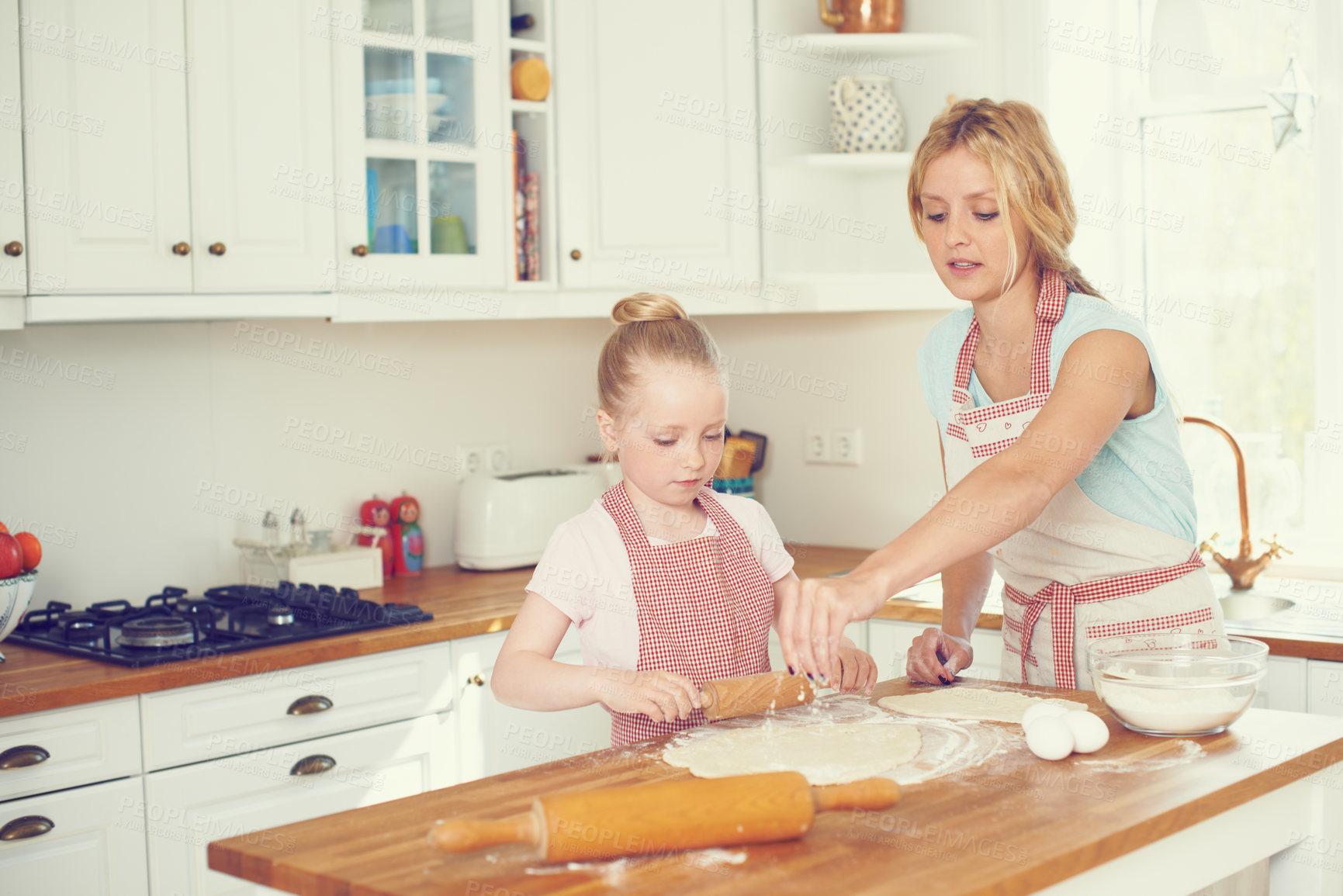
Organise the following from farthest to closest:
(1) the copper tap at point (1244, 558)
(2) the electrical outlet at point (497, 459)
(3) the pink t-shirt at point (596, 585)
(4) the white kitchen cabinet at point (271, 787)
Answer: (2) the electrical outlet at point (497, 459), (1) the copper tap at point (1244, 558), (4) the white kitchen cabinet at point (271, 787), (3) the pink t-shirt at point (596, 585)

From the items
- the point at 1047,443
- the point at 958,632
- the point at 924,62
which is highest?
the point at 924,62

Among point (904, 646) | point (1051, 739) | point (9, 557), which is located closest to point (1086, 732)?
point (1051, 739)

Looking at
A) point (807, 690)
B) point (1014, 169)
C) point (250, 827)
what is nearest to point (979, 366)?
point (1014, 169)

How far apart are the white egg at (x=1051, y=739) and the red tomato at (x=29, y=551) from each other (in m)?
1.58

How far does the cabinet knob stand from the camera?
214cm

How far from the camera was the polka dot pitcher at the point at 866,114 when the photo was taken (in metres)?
2.90

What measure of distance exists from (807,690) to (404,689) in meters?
1.03

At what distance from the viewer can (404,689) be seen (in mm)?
2297

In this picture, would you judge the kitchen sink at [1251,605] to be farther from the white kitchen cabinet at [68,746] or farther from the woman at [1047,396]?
the white kitchen cabinet at [68,746]

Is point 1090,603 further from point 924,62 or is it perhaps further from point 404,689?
point 924,62

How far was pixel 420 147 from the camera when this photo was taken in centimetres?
255

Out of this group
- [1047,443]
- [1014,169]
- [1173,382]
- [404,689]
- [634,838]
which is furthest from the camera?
[1173,382]

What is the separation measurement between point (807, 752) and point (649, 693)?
17 centimetres

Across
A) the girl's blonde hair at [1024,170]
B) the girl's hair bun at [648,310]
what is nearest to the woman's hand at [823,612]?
the girl's hair bun at [648,310]
